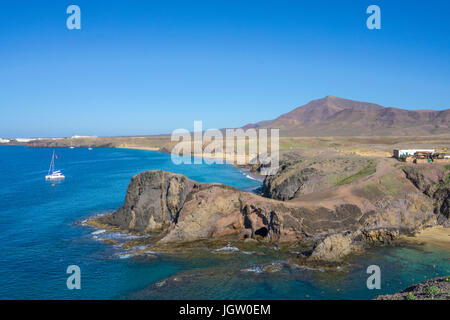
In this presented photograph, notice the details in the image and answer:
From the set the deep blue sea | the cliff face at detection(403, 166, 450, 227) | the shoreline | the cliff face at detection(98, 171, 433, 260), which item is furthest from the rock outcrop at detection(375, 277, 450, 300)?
the cliff face at detection(403, 166, 450, 227)

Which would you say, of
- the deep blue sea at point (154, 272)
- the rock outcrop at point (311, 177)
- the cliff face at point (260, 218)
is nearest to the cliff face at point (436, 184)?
the cliff face at point (260, 218)

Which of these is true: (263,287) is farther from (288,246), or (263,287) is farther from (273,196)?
(273,196)

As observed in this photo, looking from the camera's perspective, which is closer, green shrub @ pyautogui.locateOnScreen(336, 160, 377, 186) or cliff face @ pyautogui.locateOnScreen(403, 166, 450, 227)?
cliff face @ pyautogui.locateOnScreen(403, 166, 450, 227)

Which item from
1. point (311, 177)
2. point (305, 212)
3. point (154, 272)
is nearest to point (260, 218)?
point (305, 212)

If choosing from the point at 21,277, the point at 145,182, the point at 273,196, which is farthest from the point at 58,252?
the point at 273,196

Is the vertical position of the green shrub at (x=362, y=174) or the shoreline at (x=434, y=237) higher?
the green shrub at (x=362, y=174)

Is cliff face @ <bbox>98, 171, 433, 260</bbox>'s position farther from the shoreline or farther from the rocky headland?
the shoreline

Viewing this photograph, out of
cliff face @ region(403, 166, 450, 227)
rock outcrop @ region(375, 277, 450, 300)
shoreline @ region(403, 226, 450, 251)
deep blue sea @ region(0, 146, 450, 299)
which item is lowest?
deep blue sea @ region(0, 146, 450, 299)

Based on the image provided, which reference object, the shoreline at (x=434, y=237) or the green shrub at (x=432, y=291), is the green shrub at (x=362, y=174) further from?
the green shrub at (x=432, y=291)
